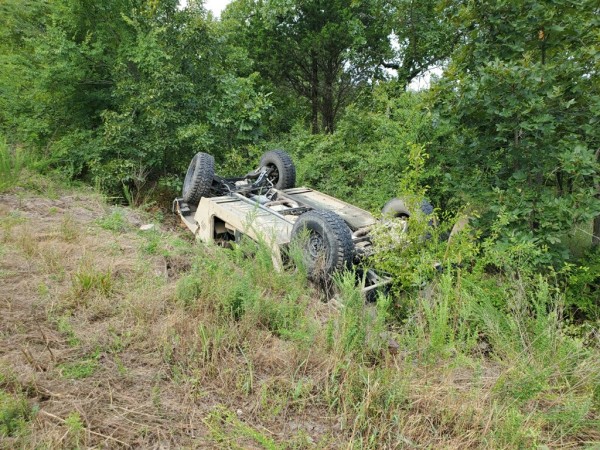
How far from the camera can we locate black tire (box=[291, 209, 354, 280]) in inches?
149

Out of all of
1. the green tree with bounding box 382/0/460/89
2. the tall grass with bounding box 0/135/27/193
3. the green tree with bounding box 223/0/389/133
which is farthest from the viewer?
the green tree with bounding box 223/0/389/133

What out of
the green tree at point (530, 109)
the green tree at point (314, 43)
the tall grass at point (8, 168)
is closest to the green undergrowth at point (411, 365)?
the green tree at point (530, 109)

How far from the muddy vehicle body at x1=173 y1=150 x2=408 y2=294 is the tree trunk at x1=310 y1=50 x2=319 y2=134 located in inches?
244

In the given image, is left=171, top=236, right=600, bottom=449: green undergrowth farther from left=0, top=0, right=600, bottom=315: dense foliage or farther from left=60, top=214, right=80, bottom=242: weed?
left=60, top=214, right=80, bottom=242: weed

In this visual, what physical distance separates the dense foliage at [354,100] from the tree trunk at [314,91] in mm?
57

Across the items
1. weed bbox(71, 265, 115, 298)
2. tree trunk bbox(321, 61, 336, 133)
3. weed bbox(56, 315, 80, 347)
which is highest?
tree trunk bbox(321, 61, 336, 133)

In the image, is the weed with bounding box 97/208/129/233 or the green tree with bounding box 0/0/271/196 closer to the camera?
the weed with bounding box 97/208/129/233

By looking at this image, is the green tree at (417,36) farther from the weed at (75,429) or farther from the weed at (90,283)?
the weed at (75,429)

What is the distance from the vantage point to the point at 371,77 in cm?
1200

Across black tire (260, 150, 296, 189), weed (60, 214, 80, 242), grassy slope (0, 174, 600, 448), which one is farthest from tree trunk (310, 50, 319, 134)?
grassy slope (0, 174, 600, 448)

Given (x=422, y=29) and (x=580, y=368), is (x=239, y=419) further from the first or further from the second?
(x=422, y=29)

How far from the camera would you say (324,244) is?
153 inches

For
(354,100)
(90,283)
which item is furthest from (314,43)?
(90,283)

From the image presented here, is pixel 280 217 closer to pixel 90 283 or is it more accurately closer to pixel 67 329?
pixel 90 283
